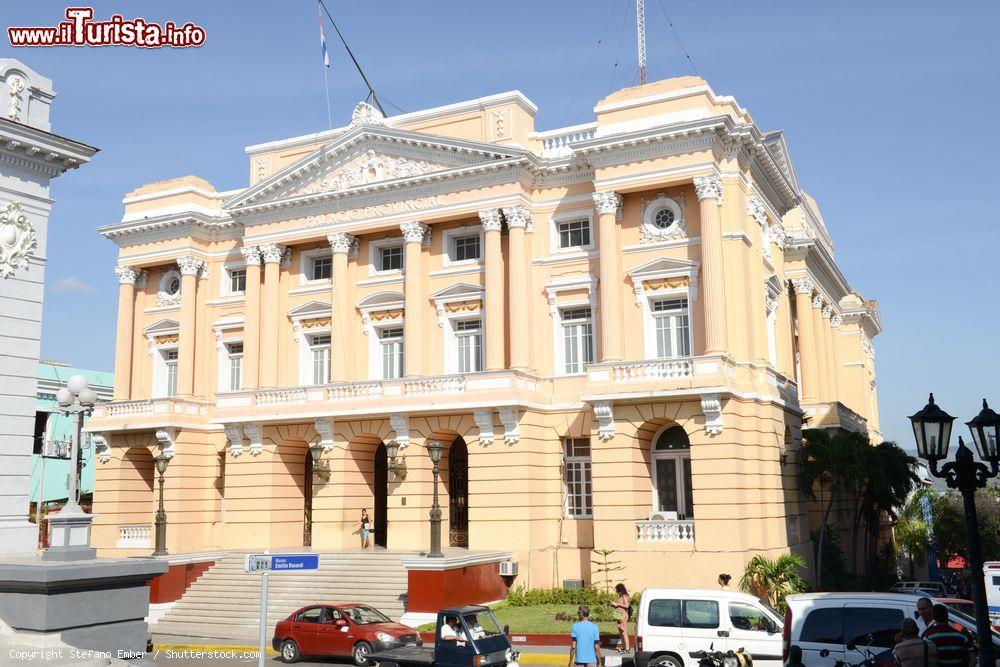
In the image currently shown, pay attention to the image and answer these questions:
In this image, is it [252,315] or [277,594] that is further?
[252,315]

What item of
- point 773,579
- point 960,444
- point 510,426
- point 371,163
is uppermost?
point 371,163

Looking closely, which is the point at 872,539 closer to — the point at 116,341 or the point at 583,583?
the point at 583,583

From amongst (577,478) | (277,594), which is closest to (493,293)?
(577,478)

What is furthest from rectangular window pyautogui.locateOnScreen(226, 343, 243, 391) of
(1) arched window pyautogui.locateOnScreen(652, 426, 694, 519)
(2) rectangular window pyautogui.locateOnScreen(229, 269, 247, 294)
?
(1) arched window pyautogui.locateOnScreen(652, 426, 694, 519)

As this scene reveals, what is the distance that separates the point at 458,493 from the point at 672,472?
804 centimetres

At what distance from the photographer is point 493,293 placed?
111 ft

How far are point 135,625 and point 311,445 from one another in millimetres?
20321

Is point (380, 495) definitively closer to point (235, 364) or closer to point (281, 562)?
point (235, 364)

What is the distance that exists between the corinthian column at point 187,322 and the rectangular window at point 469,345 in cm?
1216

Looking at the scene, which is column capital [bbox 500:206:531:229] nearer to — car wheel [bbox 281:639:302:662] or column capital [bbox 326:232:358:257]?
column capital [bbox 326:232:358:257]

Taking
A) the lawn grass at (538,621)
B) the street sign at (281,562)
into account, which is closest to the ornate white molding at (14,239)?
the street sign at (281,562)

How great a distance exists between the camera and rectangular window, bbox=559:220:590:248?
34.3m

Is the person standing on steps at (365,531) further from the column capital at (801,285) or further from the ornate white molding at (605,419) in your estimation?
the column capital at (801,285)

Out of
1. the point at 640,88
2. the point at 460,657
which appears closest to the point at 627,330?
the point at 640,88
